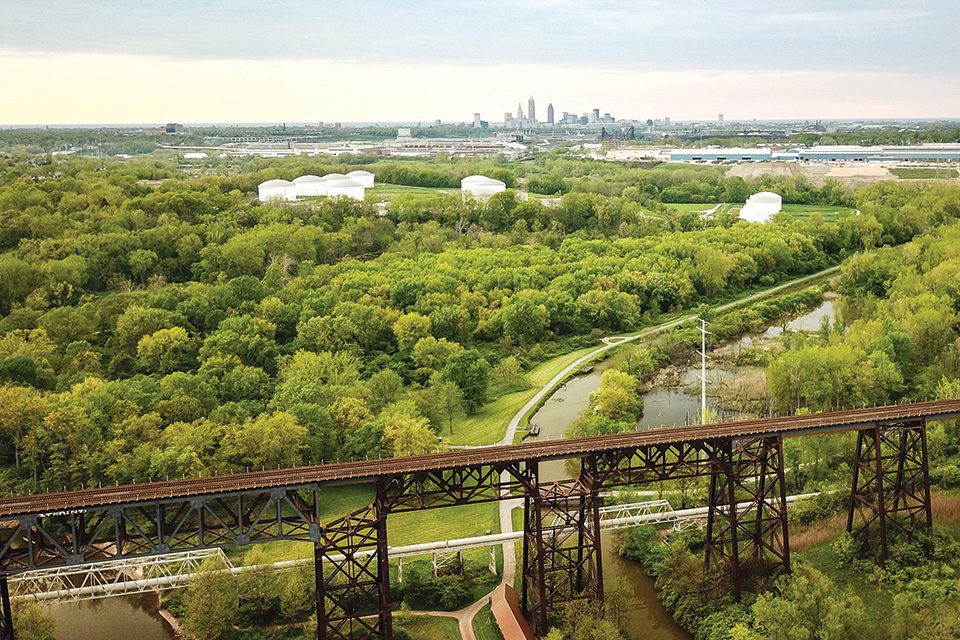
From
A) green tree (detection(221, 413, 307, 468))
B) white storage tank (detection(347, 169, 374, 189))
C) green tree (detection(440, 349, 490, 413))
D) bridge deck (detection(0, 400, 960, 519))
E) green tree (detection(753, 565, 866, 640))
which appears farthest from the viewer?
Result: white storage tank (detection(347, 169, 374, 189))

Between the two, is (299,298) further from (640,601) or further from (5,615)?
(640,601)

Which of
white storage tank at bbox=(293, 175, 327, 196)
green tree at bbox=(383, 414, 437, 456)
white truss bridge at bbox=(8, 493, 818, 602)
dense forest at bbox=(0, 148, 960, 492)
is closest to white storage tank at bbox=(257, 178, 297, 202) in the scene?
white storage tank at bbox=(293, 175, 327, 196)

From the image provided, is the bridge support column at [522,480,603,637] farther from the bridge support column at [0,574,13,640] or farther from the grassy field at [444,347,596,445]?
the bridge support column at [0,574,13,640]

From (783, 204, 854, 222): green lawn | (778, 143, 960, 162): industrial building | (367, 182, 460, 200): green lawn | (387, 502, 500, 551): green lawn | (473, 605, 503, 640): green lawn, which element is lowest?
(473, 605, 503, 640): green lawn

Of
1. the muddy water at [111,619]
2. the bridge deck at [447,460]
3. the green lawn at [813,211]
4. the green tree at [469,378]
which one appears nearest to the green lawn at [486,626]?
the bridge deck at [447,460]

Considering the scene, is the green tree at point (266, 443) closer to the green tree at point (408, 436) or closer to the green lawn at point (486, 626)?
the green tree at point (408, 436)

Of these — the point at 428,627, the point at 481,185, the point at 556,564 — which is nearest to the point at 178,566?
the point at 428,627
